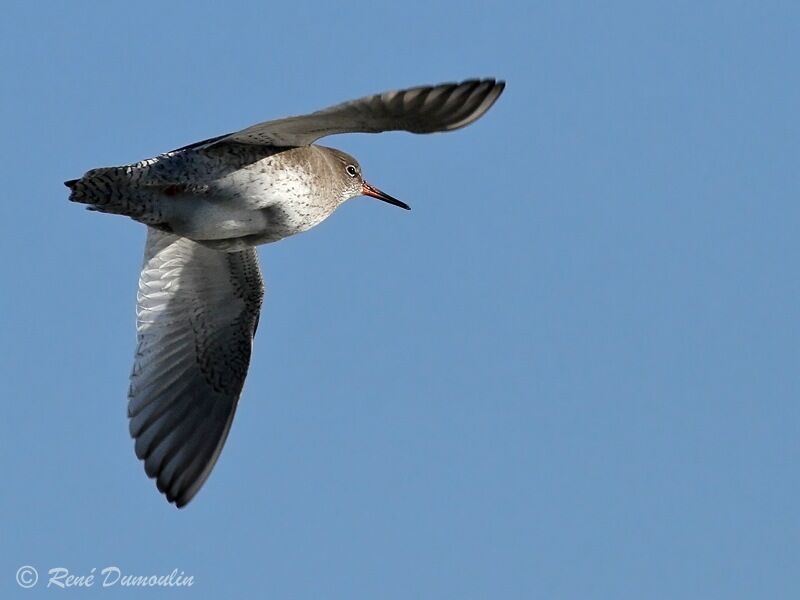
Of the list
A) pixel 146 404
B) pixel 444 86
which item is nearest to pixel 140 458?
pixel 146 404

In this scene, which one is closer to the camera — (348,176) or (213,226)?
Result: (213,226)

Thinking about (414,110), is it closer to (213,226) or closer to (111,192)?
(213,226)

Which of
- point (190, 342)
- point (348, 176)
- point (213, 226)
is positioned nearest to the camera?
point (213, 226)

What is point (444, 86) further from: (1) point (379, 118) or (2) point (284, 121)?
(2) point (284, 121)

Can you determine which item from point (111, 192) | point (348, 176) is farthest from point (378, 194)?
point (111, 192)

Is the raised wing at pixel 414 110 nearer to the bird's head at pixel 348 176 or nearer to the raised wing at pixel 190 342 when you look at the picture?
the bird's head at pixel 348 176

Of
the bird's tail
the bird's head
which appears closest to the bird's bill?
the bird's head

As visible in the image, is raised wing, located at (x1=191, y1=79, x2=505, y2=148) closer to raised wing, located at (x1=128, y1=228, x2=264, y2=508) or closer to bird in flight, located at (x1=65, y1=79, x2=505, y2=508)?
bird in flight, located at (x1=65, y1=79, x2=505, y2=508)

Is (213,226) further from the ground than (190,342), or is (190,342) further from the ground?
(213,226)
